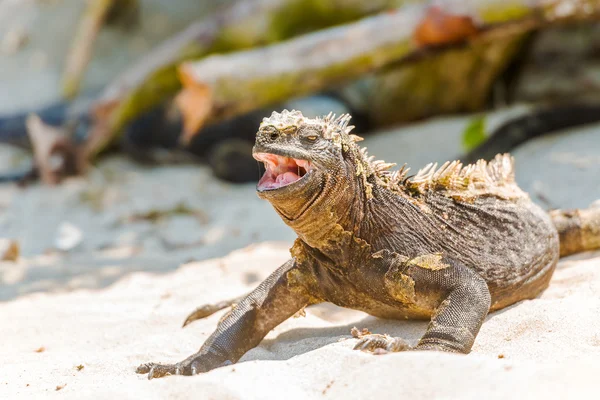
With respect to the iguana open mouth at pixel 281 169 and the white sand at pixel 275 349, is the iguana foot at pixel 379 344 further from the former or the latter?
the iguana open mouth at pixel 281 169

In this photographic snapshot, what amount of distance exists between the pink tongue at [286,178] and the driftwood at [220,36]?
5.60 meters

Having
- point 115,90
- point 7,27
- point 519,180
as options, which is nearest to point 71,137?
point 115,90

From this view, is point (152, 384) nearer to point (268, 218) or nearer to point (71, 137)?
point (268, 218)

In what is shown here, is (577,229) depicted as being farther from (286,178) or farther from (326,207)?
(286,178)

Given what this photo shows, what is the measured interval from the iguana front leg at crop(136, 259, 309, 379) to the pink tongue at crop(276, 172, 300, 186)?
29.9 inches

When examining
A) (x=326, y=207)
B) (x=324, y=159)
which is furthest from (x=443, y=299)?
(x=324, y=159)

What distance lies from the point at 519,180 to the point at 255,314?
4.22 metres

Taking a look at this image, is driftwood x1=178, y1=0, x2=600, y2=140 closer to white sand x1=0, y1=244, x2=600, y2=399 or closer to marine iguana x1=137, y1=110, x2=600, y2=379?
white sand x1=0, y1=244, x2=600, y2=399

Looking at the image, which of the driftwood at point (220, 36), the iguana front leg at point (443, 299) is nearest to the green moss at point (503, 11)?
the driftwood at point (220, 36)

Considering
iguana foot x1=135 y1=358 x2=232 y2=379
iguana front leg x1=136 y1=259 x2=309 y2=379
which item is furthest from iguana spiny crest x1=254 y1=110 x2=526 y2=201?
iguana foot x1=135 y1=358 x2=232 y2=379

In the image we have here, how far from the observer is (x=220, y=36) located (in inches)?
361

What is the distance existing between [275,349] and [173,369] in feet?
2.33

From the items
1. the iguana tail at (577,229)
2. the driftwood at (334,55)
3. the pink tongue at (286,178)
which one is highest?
the driftwood at (334,55)

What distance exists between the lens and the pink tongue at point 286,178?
3844 millimetres
